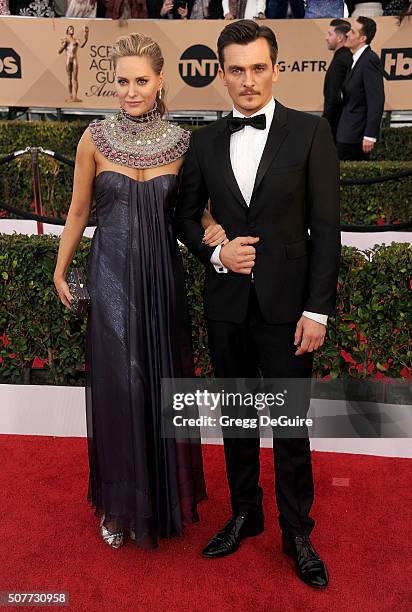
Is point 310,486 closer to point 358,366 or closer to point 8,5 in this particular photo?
point 358,366

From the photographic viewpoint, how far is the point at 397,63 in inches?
362

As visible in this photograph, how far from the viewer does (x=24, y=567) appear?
9.00 feet

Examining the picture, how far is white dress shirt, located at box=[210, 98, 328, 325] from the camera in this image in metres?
2.43

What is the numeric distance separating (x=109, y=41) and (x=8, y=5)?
1768 mm

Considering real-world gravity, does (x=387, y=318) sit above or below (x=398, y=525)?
above

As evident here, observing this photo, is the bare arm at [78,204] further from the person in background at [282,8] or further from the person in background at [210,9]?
the person in background at [210,9]

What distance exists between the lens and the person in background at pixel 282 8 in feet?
31.5

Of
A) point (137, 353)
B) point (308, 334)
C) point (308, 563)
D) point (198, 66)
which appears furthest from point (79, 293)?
point (198, 66)

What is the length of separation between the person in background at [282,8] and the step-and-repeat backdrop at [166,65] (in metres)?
0.31

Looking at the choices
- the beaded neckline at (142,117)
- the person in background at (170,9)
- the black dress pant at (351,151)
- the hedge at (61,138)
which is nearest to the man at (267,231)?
the beaded neckline at (142,117)

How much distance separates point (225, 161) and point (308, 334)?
2.42 feet

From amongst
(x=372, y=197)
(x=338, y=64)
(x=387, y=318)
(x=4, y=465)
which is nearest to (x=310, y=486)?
(x=387, y=318)

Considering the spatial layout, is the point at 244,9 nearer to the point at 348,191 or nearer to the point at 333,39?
the point at 333,39

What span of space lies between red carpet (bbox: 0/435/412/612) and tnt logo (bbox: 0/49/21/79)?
8124mm
